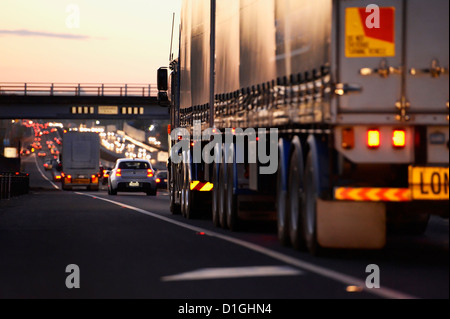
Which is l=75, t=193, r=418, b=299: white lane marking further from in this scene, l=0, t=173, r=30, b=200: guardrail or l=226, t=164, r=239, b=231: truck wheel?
l=0, t=173, r=30, b=200: guardrail

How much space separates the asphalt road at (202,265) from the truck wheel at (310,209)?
178mm

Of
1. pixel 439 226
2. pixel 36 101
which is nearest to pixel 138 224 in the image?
pixel 439 226

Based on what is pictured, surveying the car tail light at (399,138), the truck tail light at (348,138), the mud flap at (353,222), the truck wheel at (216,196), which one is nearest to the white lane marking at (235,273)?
the mud flap at (353,222)

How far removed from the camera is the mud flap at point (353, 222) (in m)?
14.2

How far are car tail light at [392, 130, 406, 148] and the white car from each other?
36.6 meters

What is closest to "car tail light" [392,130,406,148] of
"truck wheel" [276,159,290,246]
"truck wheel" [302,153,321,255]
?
"truck wheel" [302,153,321,255]

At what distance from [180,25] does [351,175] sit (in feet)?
47.3

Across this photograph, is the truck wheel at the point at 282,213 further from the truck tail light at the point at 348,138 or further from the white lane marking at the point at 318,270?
the truck tail light at the point at 348,138

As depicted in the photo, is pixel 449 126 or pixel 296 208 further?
pixel 296 208

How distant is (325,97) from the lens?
46.9 ft

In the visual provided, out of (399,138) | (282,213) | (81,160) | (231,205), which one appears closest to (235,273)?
(399,138)

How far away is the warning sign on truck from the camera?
13.9 metres

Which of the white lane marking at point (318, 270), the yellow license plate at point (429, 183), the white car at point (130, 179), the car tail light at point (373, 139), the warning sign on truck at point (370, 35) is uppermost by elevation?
the warning sign on truck at point (370, 35)
